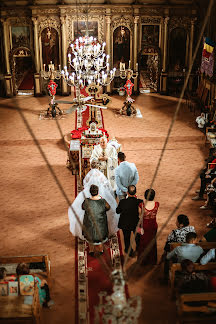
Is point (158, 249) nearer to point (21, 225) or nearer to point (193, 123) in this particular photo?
point (21, 225)

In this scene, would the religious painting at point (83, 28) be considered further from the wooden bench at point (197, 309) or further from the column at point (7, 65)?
the wooden bench at point (197, 309)

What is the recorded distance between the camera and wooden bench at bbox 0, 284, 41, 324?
5.75 meters

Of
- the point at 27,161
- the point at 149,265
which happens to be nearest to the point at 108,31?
the point at 27,161

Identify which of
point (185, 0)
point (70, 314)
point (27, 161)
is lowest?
point (70, 314)

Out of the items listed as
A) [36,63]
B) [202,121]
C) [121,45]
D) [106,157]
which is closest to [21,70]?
[36,63]

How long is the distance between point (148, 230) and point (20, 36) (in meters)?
15.9

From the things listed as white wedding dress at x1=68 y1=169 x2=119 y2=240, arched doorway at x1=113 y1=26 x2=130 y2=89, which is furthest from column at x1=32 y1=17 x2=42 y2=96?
white wedding dress at x1=68 y1=169 x2=119 y2=240

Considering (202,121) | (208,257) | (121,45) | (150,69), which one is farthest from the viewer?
(150,69)

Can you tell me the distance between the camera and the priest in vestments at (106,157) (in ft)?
32.0

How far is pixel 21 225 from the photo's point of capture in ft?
31.3

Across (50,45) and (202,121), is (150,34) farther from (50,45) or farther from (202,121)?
(202,121)

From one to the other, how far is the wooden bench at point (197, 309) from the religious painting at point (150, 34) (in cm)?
1697

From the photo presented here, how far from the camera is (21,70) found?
27.1m

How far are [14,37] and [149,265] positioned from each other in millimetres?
15939
